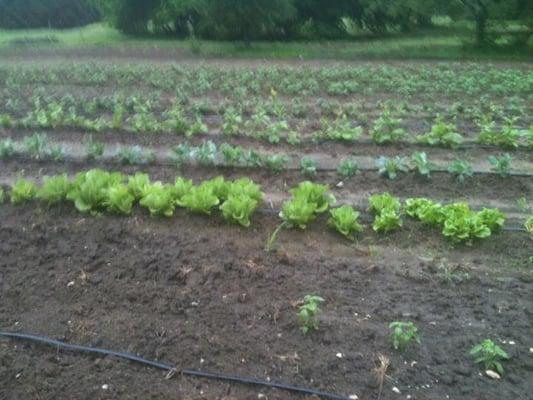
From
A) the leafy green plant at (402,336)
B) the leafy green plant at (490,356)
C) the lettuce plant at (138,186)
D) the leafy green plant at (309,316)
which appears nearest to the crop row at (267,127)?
the lettuce plant at (138,186)

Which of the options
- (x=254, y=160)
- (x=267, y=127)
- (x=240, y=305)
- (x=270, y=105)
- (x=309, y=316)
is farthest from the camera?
(x=270, y=105)

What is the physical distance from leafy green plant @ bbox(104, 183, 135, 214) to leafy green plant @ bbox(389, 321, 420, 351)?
9.14 ft

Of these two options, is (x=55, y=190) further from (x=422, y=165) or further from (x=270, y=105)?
(x=270, y=105)

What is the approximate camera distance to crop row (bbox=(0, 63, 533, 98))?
1091cm

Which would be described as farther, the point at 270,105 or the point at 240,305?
the point at 270,105

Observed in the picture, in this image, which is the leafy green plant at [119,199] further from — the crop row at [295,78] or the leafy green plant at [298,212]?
the crop row at [295,78]

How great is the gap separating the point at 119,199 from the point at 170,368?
7.46 ft

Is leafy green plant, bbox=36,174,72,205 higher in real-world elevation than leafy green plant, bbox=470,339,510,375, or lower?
higher

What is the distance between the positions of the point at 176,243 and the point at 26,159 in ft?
10.2

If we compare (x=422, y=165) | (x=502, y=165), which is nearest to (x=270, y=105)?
(x=422, y=165)

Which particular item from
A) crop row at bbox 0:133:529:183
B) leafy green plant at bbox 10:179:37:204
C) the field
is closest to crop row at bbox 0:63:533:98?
the field

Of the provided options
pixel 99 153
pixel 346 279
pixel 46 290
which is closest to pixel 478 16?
pixel 99 153

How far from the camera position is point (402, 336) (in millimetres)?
3895

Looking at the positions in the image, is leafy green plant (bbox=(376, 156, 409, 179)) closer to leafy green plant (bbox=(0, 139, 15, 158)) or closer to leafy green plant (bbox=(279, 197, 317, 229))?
leafy green plant (bbox=(279, 197, 317, 229))
